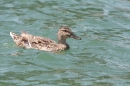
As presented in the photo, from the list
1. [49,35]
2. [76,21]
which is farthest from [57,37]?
[76,21]

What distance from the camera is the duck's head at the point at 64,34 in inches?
660

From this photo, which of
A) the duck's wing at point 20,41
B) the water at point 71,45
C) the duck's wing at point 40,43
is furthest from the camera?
the duck's wing at point 20,41

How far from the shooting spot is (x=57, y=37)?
17.7 m

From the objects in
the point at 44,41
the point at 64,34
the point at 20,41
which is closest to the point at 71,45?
the point at 64,34

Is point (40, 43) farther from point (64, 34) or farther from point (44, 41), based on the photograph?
point (64, 34)

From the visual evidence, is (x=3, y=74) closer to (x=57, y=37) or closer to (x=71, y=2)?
(x=57, y=37)

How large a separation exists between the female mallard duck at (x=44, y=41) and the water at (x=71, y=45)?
11.7 inches

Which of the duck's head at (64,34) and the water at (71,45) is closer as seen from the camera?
the water at (71,45)

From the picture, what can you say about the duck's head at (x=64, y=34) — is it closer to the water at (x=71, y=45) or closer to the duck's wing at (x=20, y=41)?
the water at (x=71, y=45)

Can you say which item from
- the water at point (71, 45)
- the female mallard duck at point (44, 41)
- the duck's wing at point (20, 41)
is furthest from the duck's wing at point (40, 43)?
the water at point (71, 45)

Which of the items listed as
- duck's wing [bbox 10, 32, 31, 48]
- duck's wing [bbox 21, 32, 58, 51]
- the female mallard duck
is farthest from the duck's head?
duck's wing [bbox 10, 32, 31, 48]

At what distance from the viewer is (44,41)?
54.4ft

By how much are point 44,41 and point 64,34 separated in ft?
2.18

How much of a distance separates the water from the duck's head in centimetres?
38
